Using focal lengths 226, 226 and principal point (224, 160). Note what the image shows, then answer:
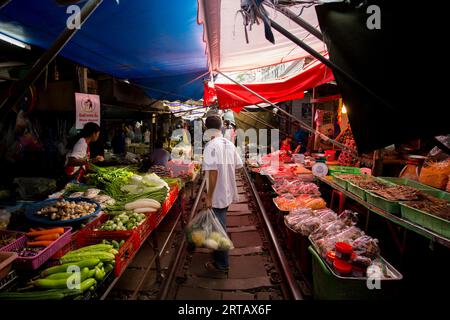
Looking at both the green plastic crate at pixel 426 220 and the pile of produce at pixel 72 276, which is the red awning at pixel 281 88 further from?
the pile of produce at pixel 72 276

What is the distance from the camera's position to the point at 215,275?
4.19m

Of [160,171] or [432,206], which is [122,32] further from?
[432,206]

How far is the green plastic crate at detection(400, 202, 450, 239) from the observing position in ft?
8.06

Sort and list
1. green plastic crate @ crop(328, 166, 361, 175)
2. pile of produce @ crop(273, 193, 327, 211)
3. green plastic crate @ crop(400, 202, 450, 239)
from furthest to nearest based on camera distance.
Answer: green plastic crate @ crop(328, 166, 361, 175) → pile of produce @ crop(273, 193, 327, 211) → green plastic crate @ crop(400, 202, 450, 239)

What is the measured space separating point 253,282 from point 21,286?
3.21m

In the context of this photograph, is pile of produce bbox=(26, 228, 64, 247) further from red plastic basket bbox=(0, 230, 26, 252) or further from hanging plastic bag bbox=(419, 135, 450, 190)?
hanging plastic bag bbox=(419, 135, 450, 190)

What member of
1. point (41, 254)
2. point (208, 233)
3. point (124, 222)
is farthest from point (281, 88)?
point (41, 254)

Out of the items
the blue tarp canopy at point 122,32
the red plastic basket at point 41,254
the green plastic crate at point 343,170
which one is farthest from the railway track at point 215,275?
the blue tarp canopy at point 122,32

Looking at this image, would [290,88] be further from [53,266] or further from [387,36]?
[53,266]

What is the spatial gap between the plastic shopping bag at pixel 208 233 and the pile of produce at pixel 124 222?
3.22 feet

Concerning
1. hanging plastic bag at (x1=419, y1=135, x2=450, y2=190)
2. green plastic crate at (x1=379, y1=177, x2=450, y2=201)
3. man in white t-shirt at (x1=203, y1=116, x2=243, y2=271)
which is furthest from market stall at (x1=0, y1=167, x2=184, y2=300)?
hanging plastic bag at (x1=419, y1=135, x2=450, y2=190)

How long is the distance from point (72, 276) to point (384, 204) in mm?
3962

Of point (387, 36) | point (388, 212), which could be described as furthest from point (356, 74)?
point (388, 212)

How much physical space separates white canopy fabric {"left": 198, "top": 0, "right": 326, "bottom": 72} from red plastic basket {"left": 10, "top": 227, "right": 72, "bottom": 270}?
9.23 feet
